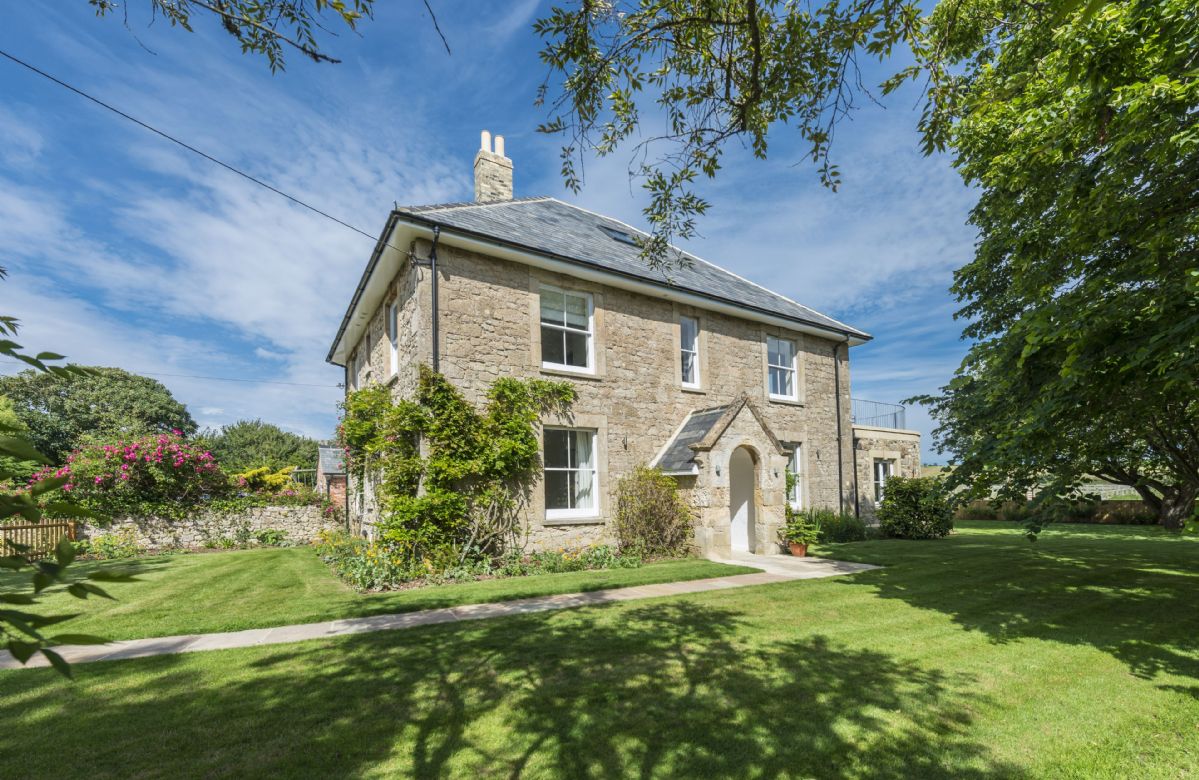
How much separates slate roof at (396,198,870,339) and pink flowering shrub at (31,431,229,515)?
943 centimetres

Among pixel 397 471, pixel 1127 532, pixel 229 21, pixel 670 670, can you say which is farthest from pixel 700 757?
pixel 1127 532

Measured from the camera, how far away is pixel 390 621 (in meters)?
6.59

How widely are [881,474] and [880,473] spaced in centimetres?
4

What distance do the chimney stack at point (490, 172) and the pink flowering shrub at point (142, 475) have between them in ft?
32.1

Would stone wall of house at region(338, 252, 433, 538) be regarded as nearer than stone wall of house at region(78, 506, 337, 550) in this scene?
Yes

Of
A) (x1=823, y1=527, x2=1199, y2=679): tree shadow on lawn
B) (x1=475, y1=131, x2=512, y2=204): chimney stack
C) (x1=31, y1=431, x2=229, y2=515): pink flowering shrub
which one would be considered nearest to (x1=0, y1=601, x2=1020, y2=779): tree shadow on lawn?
(x1=823, y1=527, x2=1199, y2=679): tree shadow on lawn

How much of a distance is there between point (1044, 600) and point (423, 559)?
8.64 metres

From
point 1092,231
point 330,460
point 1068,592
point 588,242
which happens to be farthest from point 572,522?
point 330,460

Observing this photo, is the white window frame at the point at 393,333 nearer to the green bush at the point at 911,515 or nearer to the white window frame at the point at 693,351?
the white window frame at the point at 693,351

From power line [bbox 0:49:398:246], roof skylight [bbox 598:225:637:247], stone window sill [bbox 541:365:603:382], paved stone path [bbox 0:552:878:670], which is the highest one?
roof skylight [bbox 598:225:637:247]

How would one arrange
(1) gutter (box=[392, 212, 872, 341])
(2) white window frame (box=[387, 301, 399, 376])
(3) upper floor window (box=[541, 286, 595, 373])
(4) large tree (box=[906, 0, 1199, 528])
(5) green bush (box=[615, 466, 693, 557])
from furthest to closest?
(2) white window frame (box=[387, 301, 399, 376]) → (3) upper floor window (box=[541, 286, 595, 373]) → (5) green bush (box=[615, 466, 693, 557]) → (1) gutter (box=[392, 212, 872, 341]) → (4) large tree (box=[906, 0, 1199, 528])

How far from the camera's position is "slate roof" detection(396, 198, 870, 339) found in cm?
1098

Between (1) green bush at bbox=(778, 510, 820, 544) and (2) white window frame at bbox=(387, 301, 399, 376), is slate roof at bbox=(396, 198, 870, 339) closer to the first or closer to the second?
(2) white window frame at bbox=(387, 301, 399, 376)

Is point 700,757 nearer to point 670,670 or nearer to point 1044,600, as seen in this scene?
point 670,670
